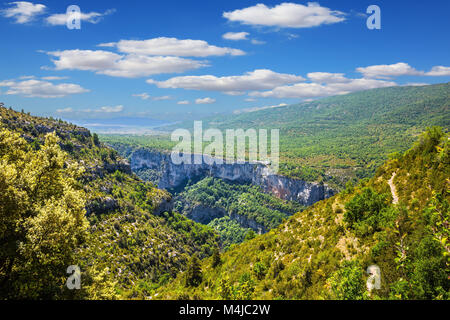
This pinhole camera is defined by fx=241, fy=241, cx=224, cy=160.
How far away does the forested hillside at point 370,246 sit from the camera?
9.39 metres

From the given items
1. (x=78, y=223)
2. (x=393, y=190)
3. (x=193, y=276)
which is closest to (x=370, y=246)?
(x=393, y=190)

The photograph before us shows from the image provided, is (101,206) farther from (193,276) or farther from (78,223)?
(78,223)

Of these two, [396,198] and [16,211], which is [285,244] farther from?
[16,211]

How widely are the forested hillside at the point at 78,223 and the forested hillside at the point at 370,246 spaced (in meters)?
8.50

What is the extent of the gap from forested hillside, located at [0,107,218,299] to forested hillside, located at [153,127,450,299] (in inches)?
335

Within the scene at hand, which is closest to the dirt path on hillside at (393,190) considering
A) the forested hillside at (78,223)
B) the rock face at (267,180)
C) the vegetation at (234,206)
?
the forested hillside at (78,223)

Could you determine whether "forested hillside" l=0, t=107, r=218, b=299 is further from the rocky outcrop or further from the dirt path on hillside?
the dirt path on hillside

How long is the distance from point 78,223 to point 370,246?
59.3ft

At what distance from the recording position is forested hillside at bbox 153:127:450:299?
939 cm

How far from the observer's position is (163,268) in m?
51.3
